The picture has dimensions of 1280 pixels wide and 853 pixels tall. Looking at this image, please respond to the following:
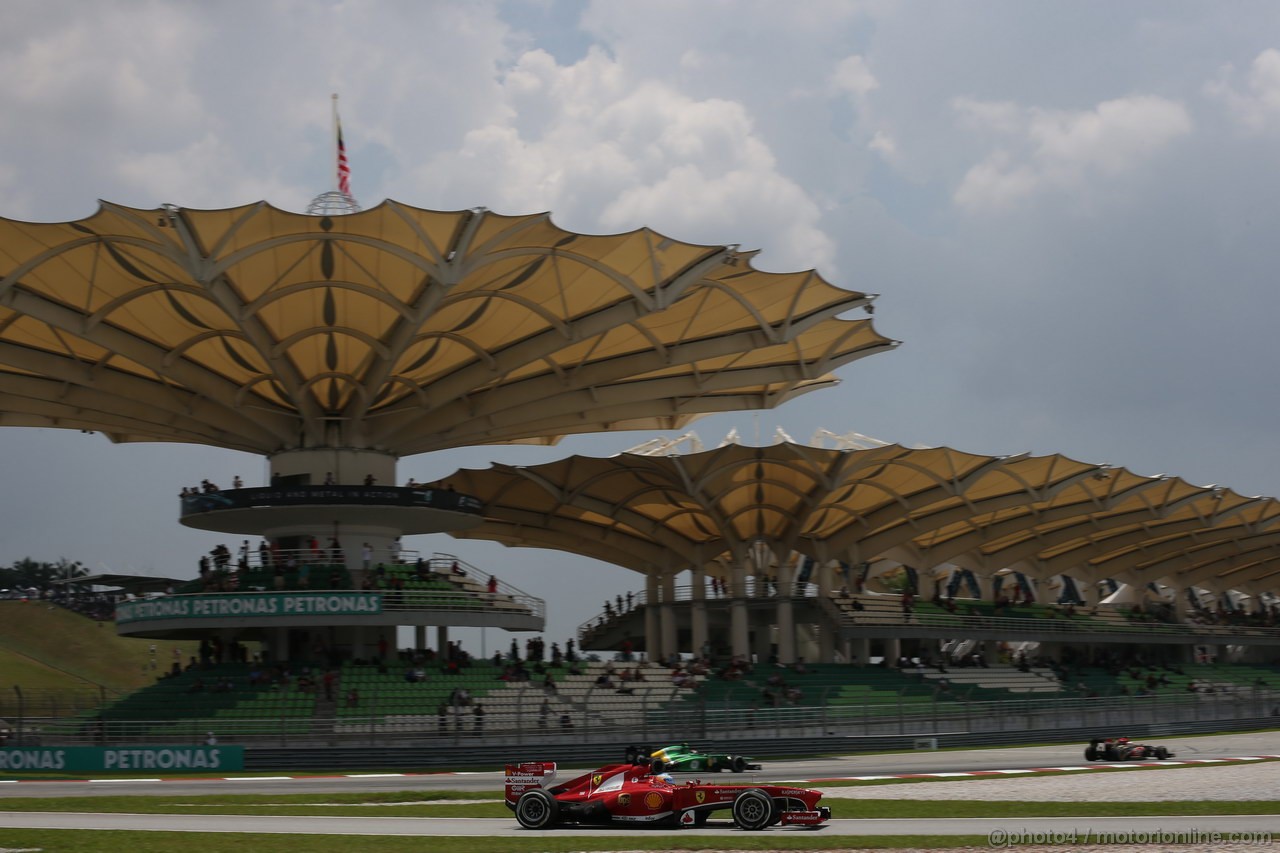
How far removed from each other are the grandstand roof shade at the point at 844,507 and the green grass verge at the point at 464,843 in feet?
126

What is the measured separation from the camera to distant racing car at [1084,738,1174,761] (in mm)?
36531

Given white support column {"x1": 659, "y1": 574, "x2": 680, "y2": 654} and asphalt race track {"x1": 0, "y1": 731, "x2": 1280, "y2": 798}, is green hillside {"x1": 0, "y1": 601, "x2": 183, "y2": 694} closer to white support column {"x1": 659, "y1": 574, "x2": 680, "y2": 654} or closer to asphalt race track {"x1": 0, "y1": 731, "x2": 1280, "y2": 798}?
white support column {"x1": 659, "y1": 574, "x2": 680, "y2": 654}

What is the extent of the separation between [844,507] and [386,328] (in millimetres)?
27736

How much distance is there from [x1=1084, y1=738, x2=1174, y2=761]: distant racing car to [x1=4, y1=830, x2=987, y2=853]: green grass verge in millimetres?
19749

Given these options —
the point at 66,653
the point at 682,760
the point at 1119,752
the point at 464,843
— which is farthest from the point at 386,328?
the point at 66,653

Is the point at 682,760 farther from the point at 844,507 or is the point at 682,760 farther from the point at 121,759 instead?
the point at 844,507

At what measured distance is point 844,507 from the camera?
217 ft

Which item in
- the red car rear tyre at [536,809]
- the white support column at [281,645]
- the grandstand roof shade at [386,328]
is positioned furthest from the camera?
the white support column at [281,645]

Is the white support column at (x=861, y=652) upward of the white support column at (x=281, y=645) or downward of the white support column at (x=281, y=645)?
downward

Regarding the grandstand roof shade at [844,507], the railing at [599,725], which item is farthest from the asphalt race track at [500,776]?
the grandstand roof shade at [844,507]

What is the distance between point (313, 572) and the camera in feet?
165

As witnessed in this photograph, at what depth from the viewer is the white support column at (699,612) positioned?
66.1 metres

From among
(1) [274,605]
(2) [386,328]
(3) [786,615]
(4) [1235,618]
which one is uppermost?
(2) [386,328]

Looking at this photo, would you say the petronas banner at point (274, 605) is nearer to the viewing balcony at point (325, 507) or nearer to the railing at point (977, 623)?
the viewing balcony at point (325, 507)
